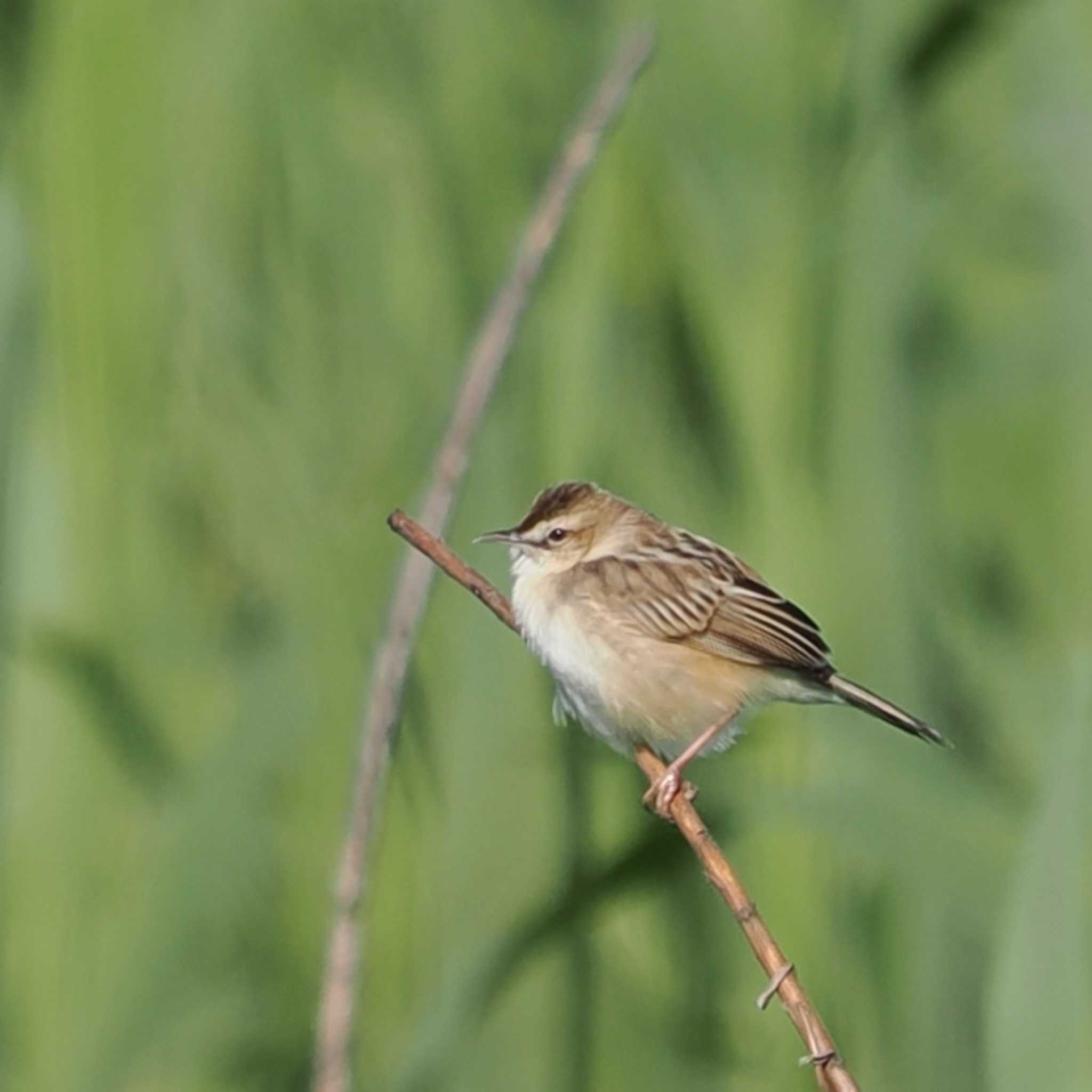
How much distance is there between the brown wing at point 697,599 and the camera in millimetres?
2594

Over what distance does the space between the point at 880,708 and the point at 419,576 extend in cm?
75

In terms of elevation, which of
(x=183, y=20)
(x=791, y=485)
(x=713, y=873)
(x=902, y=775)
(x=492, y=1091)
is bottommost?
(x=492, y=1091)

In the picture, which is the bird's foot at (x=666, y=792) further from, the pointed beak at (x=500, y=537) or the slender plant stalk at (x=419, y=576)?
the slender plant stalk at (x=419, y=576)

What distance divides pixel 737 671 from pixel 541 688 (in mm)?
280

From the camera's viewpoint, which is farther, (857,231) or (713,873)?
(857,231)

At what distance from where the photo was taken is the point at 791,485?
253 centimetres

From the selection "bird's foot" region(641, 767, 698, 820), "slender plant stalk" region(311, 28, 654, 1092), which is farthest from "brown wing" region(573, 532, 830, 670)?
"slender plant stalk" region(311, 28, 654, 1092)

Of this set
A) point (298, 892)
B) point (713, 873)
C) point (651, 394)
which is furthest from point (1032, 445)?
point (713, 873)

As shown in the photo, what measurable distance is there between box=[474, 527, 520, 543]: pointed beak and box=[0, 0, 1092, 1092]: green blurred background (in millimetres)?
25

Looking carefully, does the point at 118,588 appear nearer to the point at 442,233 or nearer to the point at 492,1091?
the point at 442,233

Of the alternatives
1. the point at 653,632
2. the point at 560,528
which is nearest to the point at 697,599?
the point at 653,632

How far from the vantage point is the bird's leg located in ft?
7.67

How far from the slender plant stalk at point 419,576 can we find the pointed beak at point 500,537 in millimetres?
488

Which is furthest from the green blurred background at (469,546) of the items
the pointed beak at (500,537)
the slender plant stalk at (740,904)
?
the slender plant stalk at (740,904)
